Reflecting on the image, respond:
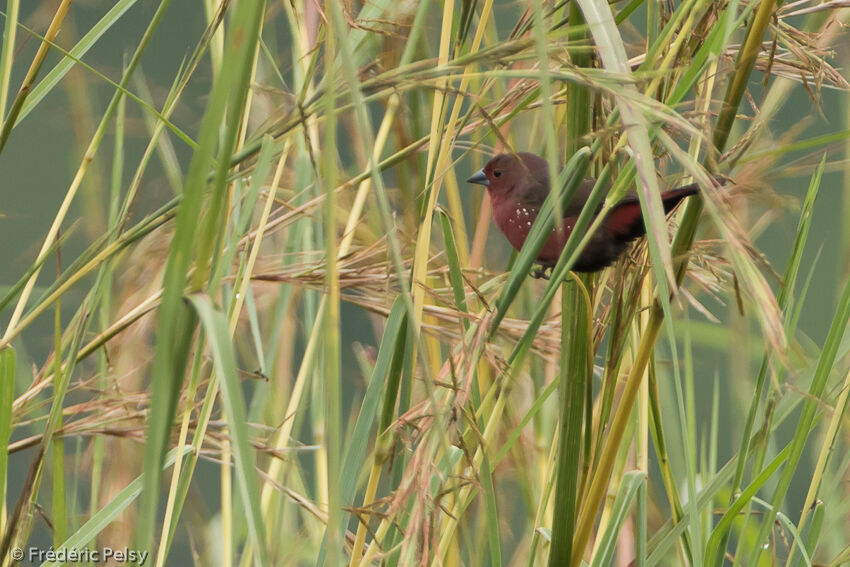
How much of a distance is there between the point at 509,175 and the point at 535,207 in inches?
4.0

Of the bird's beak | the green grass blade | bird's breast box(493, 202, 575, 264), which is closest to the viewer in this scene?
the green grass blade

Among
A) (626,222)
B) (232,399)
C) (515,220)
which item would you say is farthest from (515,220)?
(232,399)

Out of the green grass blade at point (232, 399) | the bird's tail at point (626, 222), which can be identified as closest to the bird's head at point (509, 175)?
the bird's tail at point (626, 222)

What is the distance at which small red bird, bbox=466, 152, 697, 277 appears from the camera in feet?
4.10

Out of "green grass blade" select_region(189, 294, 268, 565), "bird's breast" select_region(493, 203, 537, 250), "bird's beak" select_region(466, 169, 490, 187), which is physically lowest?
"green grass blade" select_region(189, 294, 268, 565)

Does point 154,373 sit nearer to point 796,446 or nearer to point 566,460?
point 566,460

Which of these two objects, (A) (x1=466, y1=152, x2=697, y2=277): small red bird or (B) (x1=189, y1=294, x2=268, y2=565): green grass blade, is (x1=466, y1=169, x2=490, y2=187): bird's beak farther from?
(B) (x1=189, y1=294, x2=268, y2=565): green grass blade

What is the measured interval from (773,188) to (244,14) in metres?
0.49

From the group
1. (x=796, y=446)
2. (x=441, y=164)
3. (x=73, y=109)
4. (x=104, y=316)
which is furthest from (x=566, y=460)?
(x=73, y=109)

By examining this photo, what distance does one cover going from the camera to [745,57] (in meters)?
0.81

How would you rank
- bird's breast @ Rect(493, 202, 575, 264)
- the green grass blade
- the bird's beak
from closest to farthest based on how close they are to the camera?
the green grass blade → bird's breast @ Rect(493, 202, 575, 264) → the bird's beak

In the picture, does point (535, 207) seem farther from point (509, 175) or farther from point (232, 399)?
point (232, 399)

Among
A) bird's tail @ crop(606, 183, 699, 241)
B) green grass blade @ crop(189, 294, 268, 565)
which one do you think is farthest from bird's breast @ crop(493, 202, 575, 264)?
green grass blade @ crop(189, 294, 268, 565)

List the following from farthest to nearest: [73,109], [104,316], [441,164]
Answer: [73,109]
[104,316]
[441,164]
